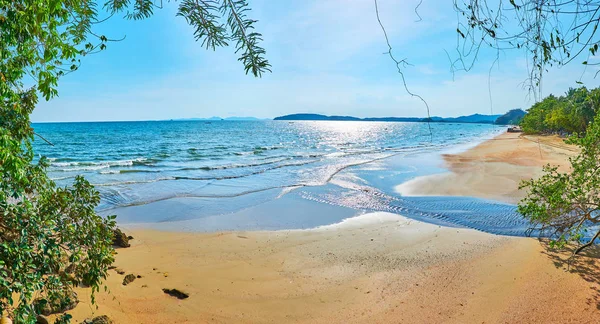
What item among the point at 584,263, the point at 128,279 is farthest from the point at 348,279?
the point at 584,263

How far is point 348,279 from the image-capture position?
6.55 meters

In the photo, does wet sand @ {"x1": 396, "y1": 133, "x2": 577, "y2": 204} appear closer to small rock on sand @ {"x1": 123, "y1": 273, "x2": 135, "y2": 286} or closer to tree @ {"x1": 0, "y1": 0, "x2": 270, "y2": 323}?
small rock on sand @ {"x1": 123, "y1": 273, "x2": 135, "y2": 286}

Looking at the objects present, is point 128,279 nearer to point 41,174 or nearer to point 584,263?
point 41,174

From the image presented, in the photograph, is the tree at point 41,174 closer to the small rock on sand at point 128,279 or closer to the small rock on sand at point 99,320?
the small rock on sand at point 99,320

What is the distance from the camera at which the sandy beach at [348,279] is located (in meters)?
5.22

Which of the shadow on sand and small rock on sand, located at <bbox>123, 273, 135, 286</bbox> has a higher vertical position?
the shadow on sand

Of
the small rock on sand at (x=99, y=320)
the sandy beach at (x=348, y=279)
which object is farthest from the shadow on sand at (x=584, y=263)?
the small rock on sand at (x=99, y=320)

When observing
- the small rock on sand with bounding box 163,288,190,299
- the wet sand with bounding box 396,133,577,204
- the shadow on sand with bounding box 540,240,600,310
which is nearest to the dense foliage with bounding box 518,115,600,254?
the shadow on sand with bounding box 540,240,600,310

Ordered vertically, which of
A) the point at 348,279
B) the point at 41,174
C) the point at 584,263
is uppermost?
the point at 41,174

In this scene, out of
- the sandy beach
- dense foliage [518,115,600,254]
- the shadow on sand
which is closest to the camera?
the sandy beach

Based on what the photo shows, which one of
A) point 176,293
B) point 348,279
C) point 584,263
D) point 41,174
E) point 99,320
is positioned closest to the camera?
point 41,174

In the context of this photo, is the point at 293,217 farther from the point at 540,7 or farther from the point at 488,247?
the point at 540,7

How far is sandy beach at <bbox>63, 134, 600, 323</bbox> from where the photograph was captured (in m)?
5.22

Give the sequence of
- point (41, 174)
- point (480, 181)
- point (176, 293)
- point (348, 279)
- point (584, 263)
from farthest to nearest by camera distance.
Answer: point (480, 181)
point (348, 279)
point (584, 263)
point (176, 293)
point (41, 174)
